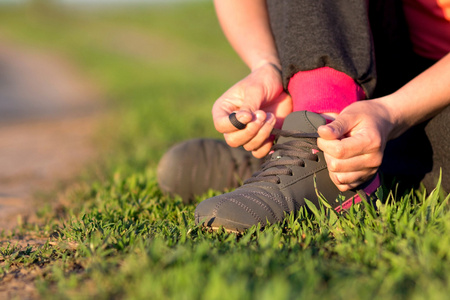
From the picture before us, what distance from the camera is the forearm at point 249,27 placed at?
2215 mm

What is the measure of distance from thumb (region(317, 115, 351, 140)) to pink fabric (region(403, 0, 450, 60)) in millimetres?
818

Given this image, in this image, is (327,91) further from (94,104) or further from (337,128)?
(94,104)

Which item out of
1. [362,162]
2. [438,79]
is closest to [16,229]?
[362,162]

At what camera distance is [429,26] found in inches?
84.4

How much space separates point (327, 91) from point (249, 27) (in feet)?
2.12

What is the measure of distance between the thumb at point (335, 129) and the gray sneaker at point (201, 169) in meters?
0.84

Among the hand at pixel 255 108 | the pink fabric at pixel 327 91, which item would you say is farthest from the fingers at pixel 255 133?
the pink fabric at pixel 327 91

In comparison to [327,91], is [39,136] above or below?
below

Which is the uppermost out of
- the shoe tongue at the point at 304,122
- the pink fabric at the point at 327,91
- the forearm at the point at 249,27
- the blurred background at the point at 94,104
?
the forearm at the point at 249,27

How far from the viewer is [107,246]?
5.06ft

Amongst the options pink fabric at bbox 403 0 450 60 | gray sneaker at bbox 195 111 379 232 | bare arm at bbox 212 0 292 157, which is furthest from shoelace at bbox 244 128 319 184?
pink fabric at bbox 403 0 450 60

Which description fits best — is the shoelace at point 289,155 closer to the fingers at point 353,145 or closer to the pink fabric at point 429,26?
the fingers at point 353,145

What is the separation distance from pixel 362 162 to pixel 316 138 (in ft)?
0.69

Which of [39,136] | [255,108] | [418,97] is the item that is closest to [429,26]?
[418,97]
